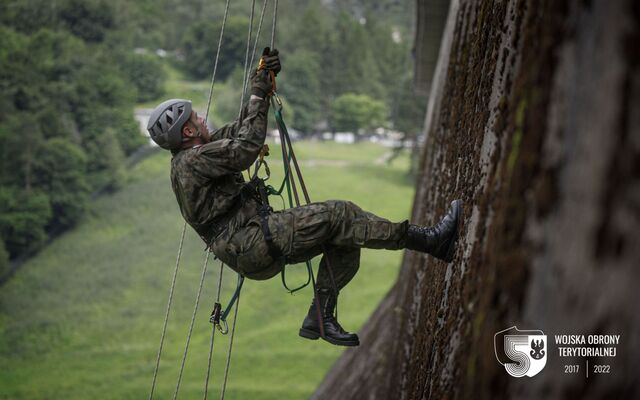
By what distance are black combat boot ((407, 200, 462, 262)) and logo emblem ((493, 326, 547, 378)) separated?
5.64 ft

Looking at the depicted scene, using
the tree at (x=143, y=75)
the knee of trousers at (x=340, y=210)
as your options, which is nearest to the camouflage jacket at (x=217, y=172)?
the knee of trousers at (x=340, y=210)

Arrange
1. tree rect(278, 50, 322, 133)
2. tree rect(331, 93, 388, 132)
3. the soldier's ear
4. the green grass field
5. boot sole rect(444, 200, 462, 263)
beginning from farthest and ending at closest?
tree rect(331, 93, 388, 132)
tree rect(278, 50, 322, 133)
the green grass field
the soldier's ear
boot sole rect(444, 200, 462, 263)

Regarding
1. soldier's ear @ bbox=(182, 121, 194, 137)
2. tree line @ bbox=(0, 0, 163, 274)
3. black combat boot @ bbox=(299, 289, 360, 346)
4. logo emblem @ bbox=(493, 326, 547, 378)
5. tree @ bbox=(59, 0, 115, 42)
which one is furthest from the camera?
tree @ bbox=(59, 0, 115, 42)

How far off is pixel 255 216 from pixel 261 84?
79 cm

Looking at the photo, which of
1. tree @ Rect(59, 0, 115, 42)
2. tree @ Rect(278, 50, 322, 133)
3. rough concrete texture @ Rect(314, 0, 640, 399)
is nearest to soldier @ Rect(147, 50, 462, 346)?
rough concrete texture @ Rect(314, 0, 640, 399)

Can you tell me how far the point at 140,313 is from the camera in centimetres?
2888

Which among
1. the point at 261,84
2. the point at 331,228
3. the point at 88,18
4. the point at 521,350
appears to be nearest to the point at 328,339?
the point at 331,228

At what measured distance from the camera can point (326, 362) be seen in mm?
23797

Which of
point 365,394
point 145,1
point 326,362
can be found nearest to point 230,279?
point 326,362

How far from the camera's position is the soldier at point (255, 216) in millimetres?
4242

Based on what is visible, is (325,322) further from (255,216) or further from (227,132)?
(227,132)

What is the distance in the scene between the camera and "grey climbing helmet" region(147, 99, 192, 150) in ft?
14.7

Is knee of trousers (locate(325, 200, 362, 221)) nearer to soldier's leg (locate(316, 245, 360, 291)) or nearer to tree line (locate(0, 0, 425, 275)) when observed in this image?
soldier's leg (locate(316, 245, 360, 291))

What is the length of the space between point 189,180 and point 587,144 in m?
2.74
